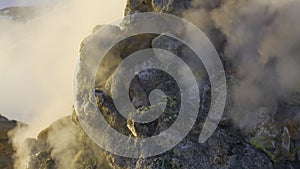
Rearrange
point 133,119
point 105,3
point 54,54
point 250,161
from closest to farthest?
point 250,161, point 133,119, point 105,3, point 54,54

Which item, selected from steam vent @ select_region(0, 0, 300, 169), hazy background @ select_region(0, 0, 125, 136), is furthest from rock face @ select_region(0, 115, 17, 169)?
steam vent @ select_region(0, 0, 300, 169)

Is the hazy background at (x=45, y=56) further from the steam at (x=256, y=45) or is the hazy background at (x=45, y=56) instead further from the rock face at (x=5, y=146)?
the steam at (x=256, y=45)

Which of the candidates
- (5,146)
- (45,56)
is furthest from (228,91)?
(45,56)

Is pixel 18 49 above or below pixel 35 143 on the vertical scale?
below

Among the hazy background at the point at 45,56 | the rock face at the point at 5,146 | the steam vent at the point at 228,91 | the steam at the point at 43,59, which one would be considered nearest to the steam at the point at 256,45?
the steam vent at the point at 228,91

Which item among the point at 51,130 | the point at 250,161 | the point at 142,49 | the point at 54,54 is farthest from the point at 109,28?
the point at 54,54

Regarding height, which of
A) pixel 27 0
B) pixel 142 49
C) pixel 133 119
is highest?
pixel 142 49

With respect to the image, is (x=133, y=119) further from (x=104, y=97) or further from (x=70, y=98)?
(x=70, y=98)
